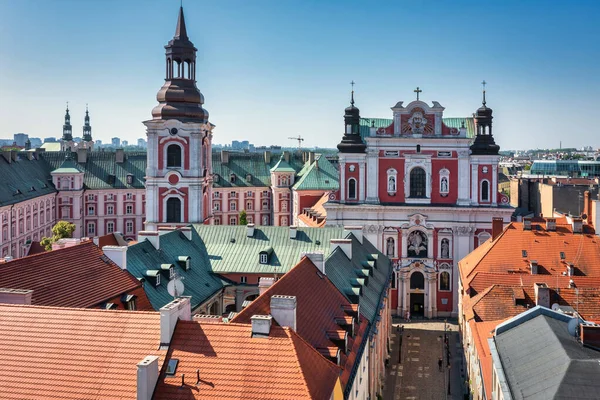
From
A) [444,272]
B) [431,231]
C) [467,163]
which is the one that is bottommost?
[444,272]

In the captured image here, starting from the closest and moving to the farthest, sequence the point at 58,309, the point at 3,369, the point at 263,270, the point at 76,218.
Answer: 1. the point at 3,369
2. the point at 58,309
3. the point at 263,270
4. the point at 76,218

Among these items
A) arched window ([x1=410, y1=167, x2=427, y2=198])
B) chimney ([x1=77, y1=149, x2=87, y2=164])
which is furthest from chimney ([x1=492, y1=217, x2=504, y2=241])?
chimney ([x1=77, y1=149, x2=87, y2=164])

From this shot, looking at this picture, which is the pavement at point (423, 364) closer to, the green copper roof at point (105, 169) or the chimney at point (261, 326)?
the chimney at point (261, 326)

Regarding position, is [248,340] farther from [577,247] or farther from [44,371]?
[577,247]

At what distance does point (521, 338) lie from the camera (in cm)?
2670

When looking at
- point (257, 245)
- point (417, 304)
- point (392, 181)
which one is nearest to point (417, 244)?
point (417, 304)

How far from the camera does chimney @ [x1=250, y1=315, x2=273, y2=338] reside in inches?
824

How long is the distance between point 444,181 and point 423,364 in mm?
20905

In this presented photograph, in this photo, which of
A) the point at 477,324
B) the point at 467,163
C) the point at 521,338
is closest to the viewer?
the point at 521,338

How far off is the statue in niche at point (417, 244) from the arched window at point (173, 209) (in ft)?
71.8

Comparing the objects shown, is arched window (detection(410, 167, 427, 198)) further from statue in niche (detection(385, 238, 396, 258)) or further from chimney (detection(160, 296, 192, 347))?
→ chimney (detection(160, 296, 192, 347))

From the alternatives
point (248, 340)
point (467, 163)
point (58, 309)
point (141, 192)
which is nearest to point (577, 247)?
point (467, 163)

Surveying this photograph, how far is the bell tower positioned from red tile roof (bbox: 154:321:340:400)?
36141 mm

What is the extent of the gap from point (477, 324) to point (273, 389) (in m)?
17.5
